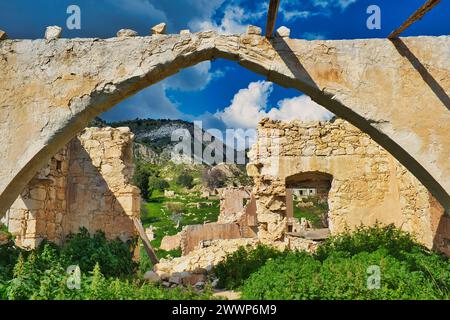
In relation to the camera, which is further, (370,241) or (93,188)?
(93,188)

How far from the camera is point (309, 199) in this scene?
32.0m

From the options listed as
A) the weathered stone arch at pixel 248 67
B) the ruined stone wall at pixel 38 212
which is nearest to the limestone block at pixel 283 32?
the weathered stone arch at pixel 248 67

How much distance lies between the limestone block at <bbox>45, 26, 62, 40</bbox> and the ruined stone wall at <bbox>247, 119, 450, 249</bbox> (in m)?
5.42

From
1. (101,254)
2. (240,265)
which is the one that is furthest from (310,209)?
(101,254)

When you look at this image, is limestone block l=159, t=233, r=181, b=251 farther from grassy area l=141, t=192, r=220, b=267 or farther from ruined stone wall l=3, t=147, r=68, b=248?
ruined stone wall l=3, t=147, r=68, b=248

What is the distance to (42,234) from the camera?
7.87 metres

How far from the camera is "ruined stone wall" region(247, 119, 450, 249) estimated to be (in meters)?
8.83

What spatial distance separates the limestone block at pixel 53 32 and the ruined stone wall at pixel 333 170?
542 cm

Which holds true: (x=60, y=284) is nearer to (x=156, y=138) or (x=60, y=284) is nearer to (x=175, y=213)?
(x=175, y=213)

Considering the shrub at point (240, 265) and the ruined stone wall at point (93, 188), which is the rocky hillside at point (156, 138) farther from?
the shrub at point (240, 265)

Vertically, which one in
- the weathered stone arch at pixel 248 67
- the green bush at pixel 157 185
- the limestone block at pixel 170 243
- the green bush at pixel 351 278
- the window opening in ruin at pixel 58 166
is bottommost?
the limestone block at pixel 170 243

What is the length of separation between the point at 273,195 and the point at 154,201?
30.5m

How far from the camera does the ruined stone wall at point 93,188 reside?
27.5ft

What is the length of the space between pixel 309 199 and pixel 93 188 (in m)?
25.3
